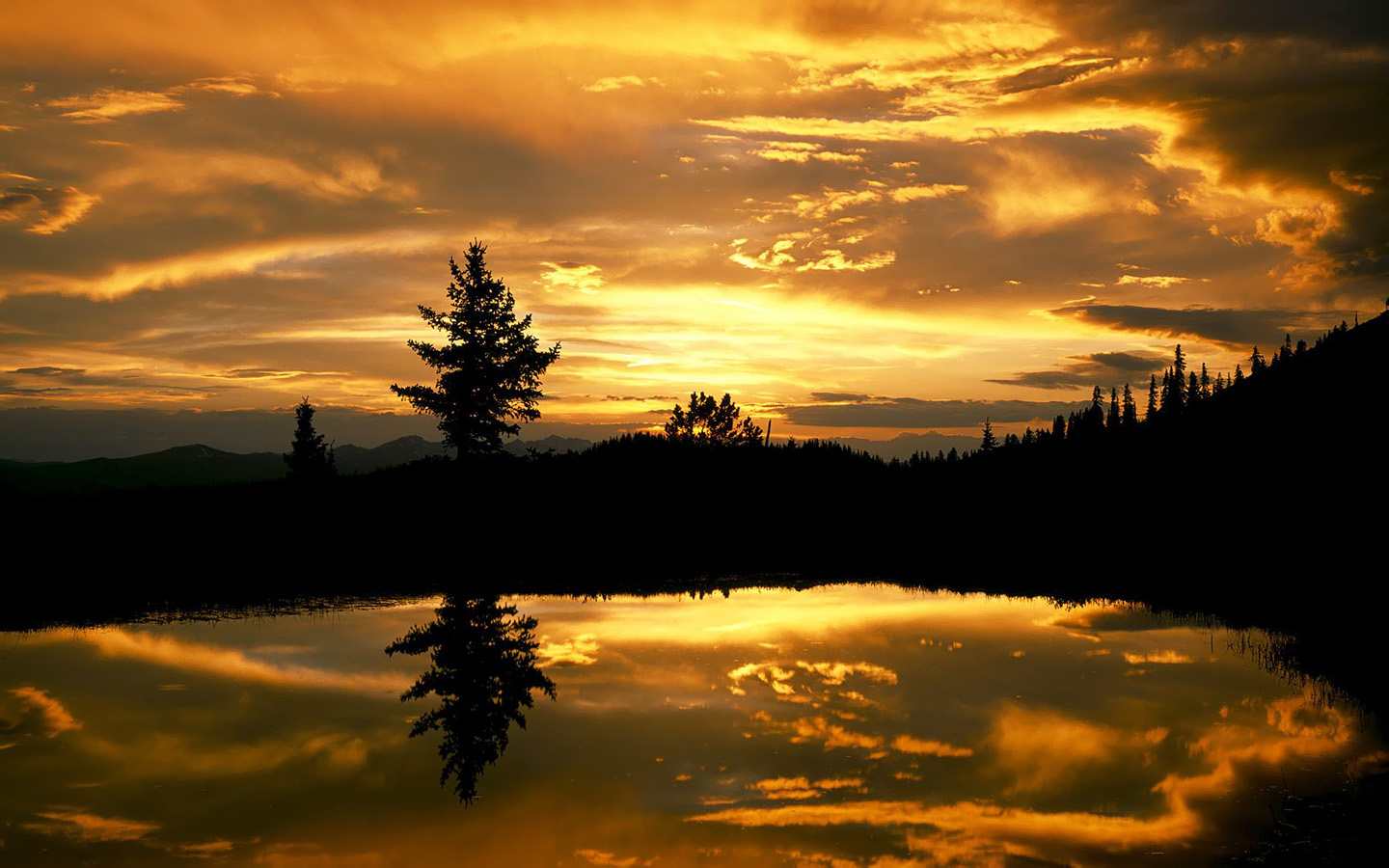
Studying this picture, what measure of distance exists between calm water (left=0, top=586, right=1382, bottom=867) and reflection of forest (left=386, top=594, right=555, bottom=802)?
0.15 m

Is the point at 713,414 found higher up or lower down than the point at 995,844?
higher up

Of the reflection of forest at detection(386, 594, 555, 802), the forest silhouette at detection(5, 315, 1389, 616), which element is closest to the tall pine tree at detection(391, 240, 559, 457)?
the forest silhouette at detection(5, 315, 1389, 616)

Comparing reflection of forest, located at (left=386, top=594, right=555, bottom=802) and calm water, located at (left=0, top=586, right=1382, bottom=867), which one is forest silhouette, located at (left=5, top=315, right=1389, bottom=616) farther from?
calm water, located at (left=0, top=586, right=1382, bottom=867)

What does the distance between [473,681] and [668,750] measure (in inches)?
257

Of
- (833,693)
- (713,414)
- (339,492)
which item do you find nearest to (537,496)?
(339,492)

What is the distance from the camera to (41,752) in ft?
51.9

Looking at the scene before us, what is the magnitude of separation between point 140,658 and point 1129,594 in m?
31.8

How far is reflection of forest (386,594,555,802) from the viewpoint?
625 inches

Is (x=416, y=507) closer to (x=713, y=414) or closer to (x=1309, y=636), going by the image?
(x=1309, y=636)

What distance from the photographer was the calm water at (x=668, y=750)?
39.7 ft

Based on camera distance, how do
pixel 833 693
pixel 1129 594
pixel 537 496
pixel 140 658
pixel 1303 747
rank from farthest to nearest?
pixel 537 496 < pixel 1129 594 < pixel 140 658 < pixel 833 693 < pixel 1303 747

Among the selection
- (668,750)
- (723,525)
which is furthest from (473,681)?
(723,525)

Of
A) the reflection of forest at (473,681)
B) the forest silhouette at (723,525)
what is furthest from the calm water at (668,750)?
the forest silhouette at (723,525)

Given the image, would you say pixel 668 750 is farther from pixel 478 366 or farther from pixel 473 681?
pixel 478 366
